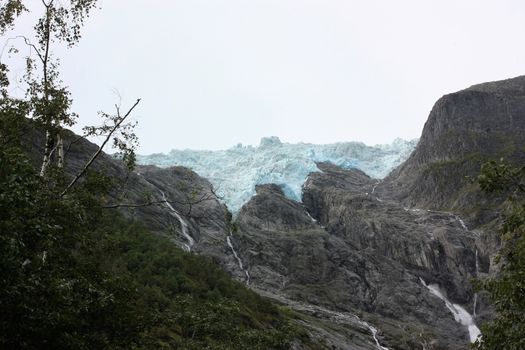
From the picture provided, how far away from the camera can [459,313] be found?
15775cm

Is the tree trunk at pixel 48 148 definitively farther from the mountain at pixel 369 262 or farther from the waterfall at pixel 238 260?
the waterfall at pixel 238 260

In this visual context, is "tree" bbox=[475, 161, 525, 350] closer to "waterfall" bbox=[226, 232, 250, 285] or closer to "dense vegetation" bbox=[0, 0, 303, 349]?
"dense vegetation" bbox=[0, 0, 303, 349]

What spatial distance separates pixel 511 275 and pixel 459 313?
154 meters

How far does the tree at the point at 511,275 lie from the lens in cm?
1739

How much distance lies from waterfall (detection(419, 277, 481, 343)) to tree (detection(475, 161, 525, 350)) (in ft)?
448

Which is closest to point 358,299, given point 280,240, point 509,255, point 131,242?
point 280,240

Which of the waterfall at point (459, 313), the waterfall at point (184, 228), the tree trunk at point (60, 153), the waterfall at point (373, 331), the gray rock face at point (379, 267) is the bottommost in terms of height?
the waterfall at point (459, 313)

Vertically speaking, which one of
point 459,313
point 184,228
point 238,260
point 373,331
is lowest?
point 459,313

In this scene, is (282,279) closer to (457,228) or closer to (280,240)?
(280,240)

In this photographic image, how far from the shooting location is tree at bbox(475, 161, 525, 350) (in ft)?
57.1

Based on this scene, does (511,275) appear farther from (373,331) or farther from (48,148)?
(373,331)

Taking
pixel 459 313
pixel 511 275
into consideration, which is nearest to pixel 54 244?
pixel 511 275

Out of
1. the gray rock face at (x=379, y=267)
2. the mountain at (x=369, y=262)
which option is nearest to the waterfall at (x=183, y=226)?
the mountain at (x=369, y=262)

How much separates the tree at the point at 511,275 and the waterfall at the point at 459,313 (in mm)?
136680
